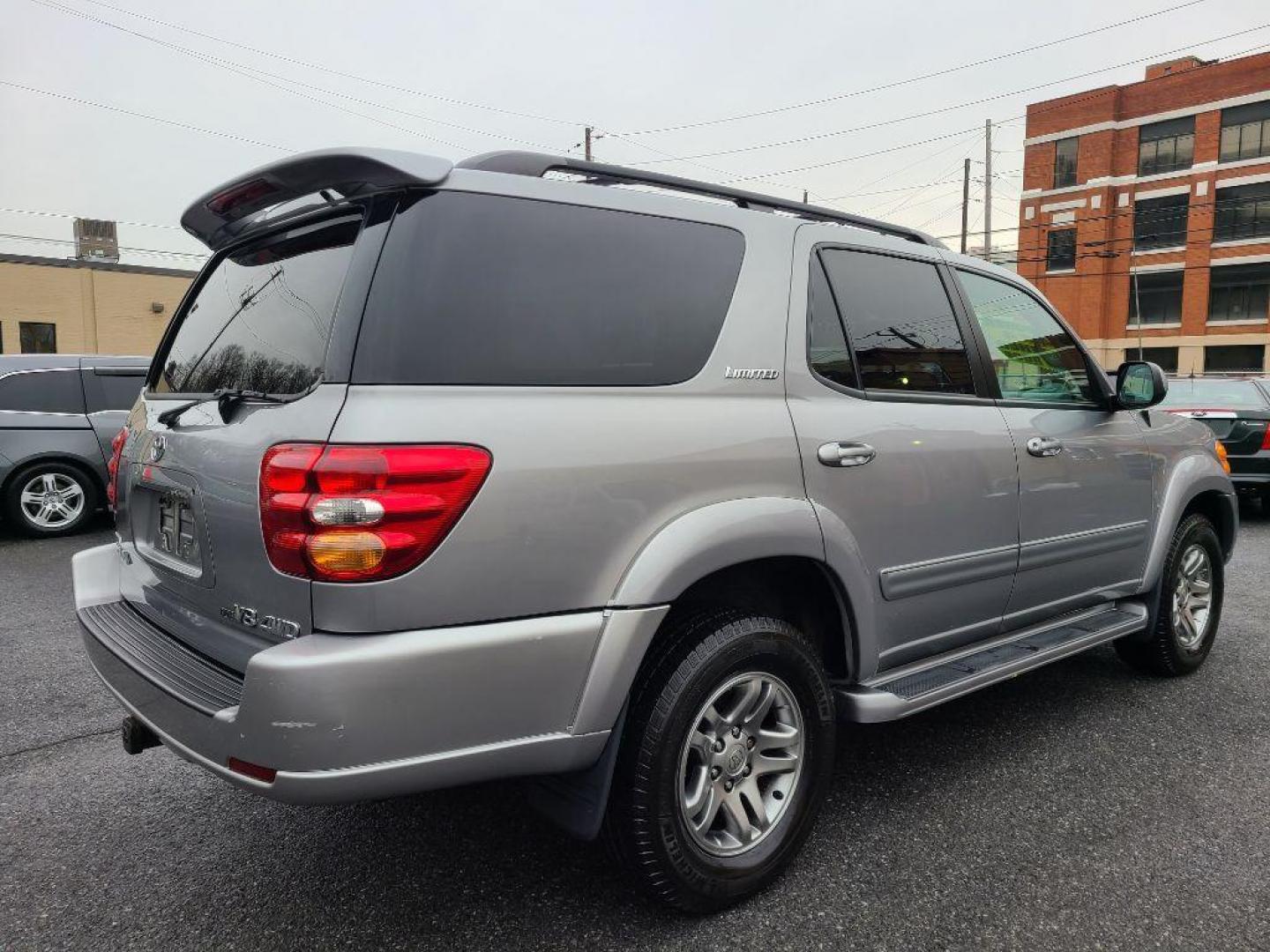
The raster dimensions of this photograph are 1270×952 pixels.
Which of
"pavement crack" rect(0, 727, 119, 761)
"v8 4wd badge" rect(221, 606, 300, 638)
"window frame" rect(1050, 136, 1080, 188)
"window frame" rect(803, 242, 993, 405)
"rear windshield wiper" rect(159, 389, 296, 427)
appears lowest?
"pavement crack" rect(0, 727, 119, 761)

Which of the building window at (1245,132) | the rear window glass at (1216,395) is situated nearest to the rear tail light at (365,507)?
the rear window glass at (1216,395)

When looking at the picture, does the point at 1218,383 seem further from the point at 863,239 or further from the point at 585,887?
the point at 585,887

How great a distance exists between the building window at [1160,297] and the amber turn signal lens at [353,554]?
42033 mm

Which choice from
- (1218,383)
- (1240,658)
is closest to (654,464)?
(1240,658)

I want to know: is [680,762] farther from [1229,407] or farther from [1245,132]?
[1245,132]

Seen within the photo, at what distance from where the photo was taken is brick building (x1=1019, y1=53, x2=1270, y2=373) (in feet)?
117

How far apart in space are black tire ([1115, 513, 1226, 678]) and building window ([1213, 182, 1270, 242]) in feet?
130

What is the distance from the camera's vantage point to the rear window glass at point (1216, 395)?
9766mm

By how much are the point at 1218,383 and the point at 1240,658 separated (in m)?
6.98

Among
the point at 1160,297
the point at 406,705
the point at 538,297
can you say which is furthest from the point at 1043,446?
the point at 1160,297

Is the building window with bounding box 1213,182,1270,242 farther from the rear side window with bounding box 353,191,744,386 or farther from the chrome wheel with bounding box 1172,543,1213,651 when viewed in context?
the rear side window with bounding box 353,191,744,386

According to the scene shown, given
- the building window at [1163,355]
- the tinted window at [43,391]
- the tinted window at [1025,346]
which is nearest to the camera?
the tinted window at [1025,346]

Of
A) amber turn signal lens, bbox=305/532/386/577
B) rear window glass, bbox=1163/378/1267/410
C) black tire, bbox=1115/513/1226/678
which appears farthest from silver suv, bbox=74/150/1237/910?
rear window glass, bbox=1163/378/1267/410

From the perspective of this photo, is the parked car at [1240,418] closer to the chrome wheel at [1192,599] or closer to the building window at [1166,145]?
the chrome wheel at [1192,599]
